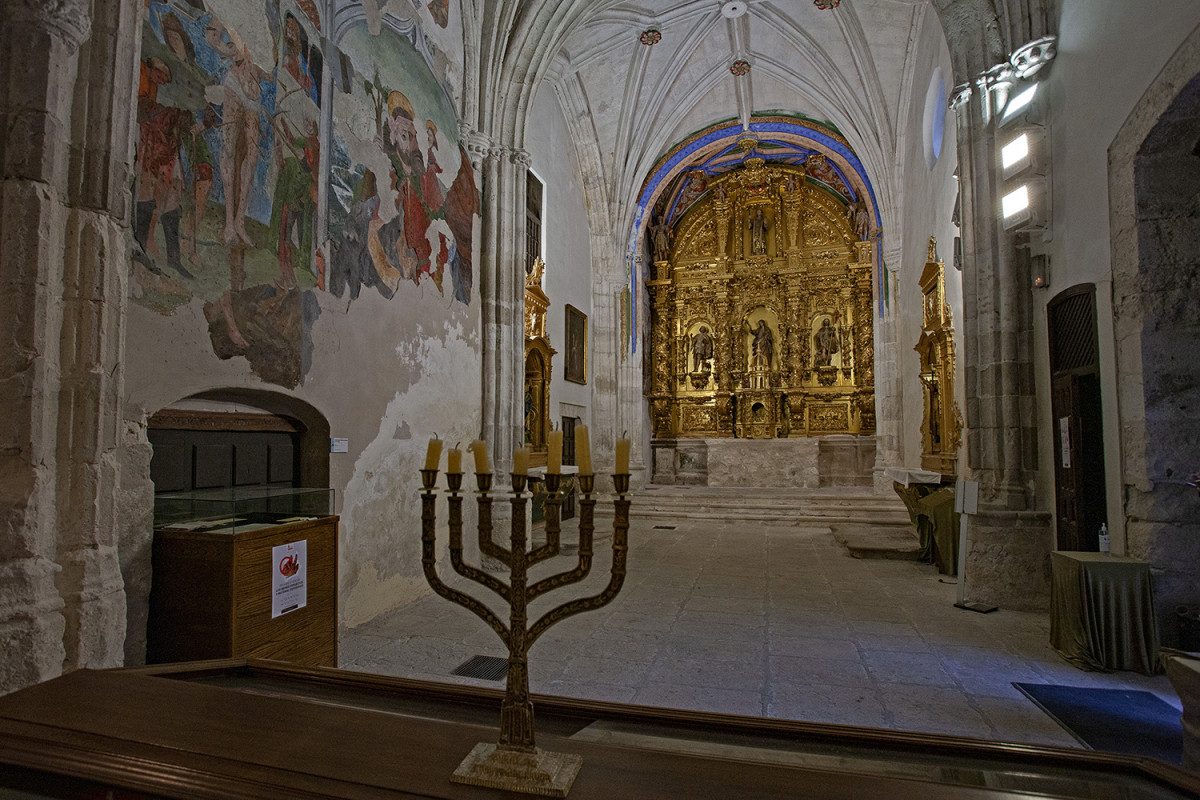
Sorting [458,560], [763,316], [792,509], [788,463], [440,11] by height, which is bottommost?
[792,509]

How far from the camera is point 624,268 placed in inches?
643

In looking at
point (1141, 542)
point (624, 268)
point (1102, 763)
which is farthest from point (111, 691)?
point (624, 268)

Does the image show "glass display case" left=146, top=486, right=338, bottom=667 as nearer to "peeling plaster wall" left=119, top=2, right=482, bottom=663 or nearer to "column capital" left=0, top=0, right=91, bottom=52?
"peeling plaster wall" left=119, top=2, right=482, bottom=663

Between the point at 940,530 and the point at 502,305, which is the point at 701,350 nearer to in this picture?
the point at 502,305

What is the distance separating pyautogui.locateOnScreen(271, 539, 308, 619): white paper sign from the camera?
150 inches

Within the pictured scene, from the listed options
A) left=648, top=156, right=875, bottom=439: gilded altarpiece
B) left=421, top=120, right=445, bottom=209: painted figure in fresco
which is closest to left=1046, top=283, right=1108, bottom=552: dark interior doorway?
left=421, top=120, right=445, bottom=209: painted figure in fresco

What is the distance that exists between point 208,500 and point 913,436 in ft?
39.3

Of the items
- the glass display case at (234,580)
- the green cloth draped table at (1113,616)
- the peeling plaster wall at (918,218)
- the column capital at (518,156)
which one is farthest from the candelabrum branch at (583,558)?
the column capital at (518,156)

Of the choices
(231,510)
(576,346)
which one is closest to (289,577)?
(231,510)

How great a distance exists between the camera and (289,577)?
392 cm

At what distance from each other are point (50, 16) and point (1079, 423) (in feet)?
25.0

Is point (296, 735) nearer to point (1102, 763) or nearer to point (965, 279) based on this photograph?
point (1102, 763)

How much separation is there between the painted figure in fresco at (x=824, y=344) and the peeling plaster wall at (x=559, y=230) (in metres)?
6.97

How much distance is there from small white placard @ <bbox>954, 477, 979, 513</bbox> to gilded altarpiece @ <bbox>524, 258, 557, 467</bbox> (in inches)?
273
